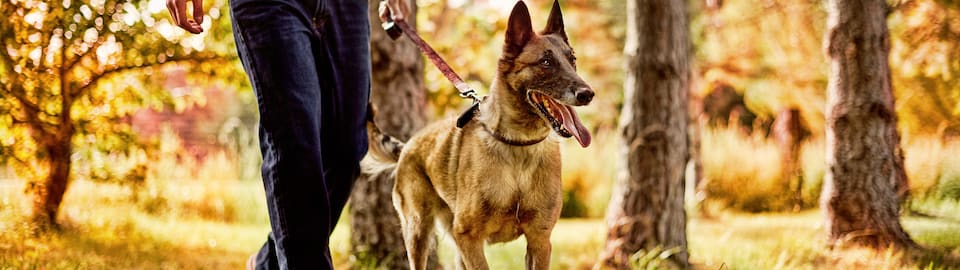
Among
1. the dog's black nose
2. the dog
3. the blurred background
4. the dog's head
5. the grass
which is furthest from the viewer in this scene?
the blurred background

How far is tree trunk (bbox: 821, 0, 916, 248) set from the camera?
5.84 meters

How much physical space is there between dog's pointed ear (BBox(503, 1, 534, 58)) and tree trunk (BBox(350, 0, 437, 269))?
6.99ft

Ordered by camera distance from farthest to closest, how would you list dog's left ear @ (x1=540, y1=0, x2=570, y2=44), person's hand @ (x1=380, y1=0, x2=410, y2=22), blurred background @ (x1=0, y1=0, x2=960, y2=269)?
blurred background @ (x1=0, y1=0, x2=960, y2=269), person's hand @ (x1=380, y1=0, x2=410, y2=22), dog's left ear @ (x1=540, y1=0, x2=570, y2=44)

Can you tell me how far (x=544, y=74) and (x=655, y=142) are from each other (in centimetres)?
272

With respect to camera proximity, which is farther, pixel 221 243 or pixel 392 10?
pixel 221 243

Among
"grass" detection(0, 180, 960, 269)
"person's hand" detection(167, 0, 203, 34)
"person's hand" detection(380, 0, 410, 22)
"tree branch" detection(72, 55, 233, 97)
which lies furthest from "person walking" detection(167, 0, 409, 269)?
Result: "tree branch" detection(72, 55, 233, 97)

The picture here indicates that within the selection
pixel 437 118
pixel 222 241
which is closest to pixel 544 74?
pixel 222 241

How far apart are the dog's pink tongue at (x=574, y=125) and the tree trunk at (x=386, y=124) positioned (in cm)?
232

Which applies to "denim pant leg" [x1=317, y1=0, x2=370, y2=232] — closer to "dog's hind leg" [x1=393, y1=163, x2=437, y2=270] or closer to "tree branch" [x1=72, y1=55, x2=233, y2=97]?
"dog's hind leg" [x1=393, y1=163, x2=437, y2=270]

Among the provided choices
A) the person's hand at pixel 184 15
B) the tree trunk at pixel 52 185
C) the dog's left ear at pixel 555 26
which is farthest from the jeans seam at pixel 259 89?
the tree trunk at pixel 52 185

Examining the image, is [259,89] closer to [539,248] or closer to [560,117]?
[560,117]

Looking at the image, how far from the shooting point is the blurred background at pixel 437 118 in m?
5.14

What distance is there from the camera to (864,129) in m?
5.88

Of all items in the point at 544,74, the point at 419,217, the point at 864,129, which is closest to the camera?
the point at 544,74
